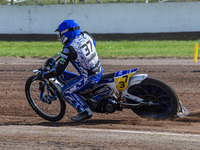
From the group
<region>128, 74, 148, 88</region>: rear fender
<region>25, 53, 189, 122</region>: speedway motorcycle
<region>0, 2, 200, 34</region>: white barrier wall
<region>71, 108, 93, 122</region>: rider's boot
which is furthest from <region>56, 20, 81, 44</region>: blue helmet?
<region>0, 2, 200, 34</region>: white barrier wall

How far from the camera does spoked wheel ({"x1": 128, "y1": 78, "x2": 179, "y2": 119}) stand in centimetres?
680

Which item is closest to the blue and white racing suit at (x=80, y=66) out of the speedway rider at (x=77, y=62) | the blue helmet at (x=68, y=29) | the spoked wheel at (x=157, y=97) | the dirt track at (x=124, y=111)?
the speedway rider at (x=77, y=62)

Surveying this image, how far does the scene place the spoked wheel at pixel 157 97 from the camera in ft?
22.3

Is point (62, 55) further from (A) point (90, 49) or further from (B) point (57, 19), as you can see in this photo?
(B) point (57, 19)

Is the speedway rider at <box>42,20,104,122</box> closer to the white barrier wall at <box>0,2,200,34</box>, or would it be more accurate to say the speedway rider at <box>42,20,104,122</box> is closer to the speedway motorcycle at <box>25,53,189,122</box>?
the speedway motorcycle at <box>25,53,189,122</box>

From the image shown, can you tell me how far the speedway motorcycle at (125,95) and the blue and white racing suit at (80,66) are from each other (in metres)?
0.14

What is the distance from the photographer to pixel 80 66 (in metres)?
6.95

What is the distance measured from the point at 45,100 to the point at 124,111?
6.03ft

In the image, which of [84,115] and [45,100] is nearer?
[84,115]

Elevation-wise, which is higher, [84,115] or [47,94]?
[47,94]

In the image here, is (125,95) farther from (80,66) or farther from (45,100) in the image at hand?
(45,100)

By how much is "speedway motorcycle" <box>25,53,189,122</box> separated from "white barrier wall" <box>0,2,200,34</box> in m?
15.2

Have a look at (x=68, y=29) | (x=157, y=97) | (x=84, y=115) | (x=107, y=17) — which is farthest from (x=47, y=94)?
(x=107, y=17)

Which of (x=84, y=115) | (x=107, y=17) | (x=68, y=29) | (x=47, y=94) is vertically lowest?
(x=84, y=115)
